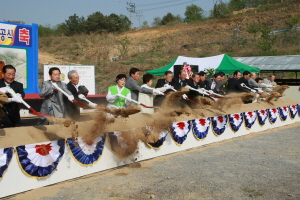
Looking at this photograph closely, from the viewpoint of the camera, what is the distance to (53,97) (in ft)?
19.9

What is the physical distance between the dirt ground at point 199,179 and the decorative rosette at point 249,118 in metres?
2.43

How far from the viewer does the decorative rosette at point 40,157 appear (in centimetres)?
497

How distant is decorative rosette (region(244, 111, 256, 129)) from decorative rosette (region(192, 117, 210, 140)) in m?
2.07

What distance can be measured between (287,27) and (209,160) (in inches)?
1738

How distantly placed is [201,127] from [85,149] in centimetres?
372

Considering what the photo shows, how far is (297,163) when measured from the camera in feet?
22.7

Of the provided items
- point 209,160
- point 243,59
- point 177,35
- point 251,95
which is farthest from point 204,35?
point 209,160

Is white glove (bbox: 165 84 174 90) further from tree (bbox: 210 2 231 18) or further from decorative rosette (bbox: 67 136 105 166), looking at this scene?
tree (bbox: 210 2 231 18)

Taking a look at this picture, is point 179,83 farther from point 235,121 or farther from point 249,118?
point 249,118

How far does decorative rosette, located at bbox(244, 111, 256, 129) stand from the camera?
10.8 m

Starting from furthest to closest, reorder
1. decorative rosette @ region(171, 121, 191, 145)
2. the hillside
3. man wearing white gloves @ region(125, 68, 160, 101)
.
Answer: the hillside → decorative rosette @ region(171, 121, 191, 145) → man wearing white gloves @ region(125, 68, 160, 101)

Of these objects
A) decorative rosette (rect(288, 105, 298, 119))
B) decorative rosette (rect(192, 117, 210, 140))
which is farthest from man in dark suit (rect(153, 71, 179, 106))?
decorative rosette (rect(288, 105, 298, 119))

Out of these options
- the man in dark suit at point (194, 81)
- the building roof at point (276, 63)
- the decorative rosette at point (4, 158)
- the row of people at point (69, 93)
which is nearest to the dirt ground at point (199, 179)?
the decorative rosette at point (4, 158)

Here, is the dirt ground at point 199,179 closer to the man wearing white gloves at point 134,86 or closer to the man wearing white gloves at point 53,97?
the man wearing white gloves at point 53,97
